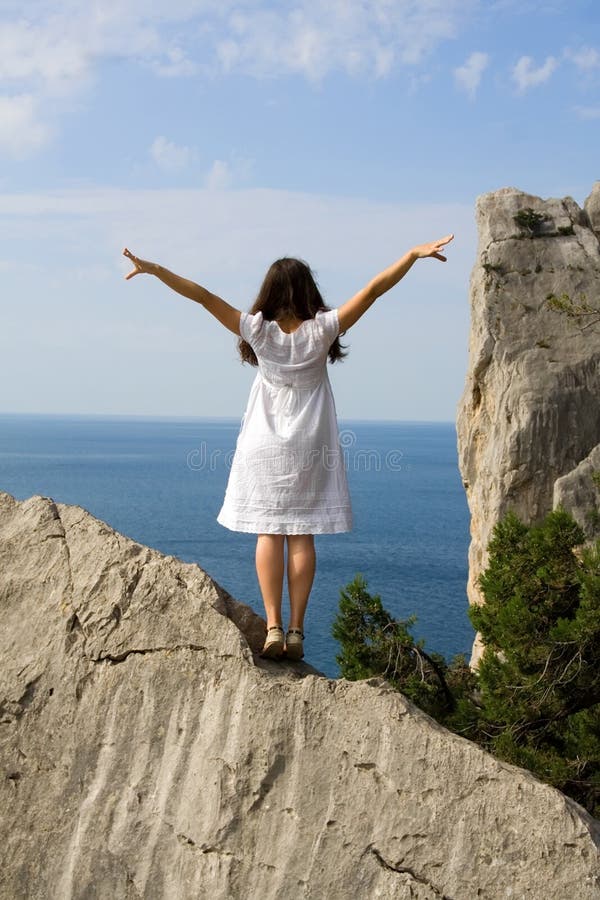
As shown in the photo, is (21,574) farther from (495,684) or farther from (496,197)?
(496,197)

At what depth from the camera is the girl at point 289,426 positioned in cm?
563

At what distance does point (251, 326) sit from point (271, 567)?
137 cm

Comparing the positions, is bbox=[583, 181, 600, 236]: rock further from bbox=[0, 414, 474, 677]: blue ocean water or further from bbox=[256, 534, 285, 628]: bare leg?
bbox=[256, 534, 285, 628]: bare leg

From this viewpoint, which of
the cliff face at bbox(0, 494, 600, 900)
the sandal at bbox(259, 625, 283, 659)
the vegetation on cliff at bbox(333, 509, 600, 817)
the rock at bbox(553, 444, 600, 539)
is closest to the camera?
the cliff face at bbox(0, 494, 600, 900)

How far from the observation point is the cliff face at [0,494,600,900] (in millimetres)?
4496

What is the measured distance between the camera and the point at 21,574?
5.69 metres

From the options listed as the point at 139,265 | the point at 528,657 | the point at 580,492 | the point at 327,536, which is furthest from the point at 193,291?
the point at 327,536

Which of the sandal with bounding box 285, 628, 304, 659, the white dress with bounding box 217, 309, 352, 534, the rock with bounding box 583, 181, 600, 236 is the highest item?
the rock with bounding box 583, 181, 600, 236

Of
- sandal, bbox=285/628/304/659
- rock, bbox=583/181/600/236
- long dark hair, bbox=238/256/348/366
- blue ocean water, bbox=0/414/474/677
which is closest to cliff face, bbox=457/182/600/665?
rock, bbox=583/181/600/236

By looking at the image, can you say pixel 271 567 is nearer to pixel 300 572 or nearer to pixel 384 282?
pixel 300 572

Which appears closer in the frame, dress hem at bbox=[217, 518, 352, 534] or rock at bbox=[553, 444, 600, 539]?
dress hem at bbox=[217, 518, 352, 534]

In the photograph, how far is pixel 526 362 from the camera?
20844mm

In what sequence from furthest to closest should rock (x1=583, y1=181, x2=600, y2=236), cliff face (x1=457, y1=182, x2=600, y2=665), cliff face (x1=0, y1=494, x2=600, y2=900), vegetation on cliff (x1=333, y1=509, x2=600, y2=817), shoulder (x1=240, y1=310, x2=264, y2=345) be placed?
rock (x1=583, y1=181, x2=600, y2=236) < cliff face (x1=457, y1=182, x2=600, y2=665) < vegetation on cliff (x1=333, y1=509, x2=600, y2=817) < shoulder (x1=240, y1=310, x2=264, y2=345) < cliff face (x1=0, y1=494, x2=600, y2=900)

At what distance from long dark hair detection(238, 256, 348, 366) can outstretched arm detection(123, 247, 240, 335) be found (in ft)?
0.56
